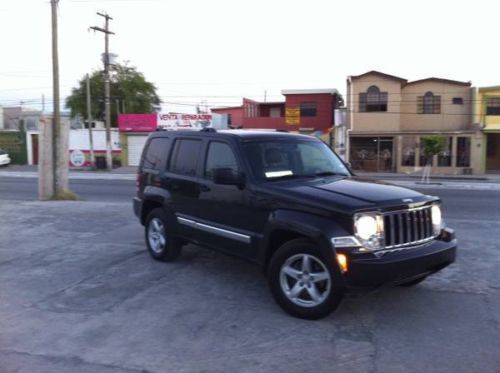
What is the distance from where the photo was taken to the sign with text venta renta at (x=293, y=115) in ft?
132

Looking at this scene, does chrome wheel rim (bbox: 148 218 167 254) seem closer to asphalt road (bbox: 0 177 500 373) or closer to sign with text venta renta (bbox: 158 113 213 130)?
asphalt road (bbox: 0 177 500 373)

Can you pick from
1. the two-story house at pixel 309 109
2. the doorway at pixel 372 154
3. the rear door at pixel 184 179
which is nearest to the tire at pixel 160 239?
the rear door at pixel 184 179

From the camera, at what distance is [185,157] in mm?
6398

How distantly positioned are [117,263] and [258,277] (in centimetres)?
207

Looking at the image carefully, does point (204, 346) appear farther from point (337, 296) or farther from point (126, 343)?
point (337, 296)

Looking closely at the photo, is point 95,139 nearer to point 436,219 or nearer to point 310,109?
point 310,109

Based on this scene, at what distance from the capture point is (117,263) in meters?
6.80

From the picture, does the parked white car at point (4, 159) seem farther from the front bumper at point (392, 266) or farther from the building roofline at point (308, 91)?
the front bumper at point (392, 266)

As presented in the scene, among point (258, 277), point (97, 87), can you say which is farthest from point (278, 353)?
point (97, 87)

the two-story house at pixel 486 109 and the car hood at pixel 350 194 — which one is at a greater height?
the two-story house at pixel 486 109

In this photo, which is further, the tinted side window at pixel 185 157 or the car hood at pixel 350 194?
the tinted side window at pixel 185 157

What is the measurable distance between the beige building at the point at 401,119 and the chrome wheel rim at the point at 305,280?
33.0m

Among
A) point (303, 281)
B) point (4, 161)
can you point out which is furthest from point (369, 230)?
point (4, 161)

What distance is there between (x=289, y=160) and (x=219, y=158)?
84 centimetres
